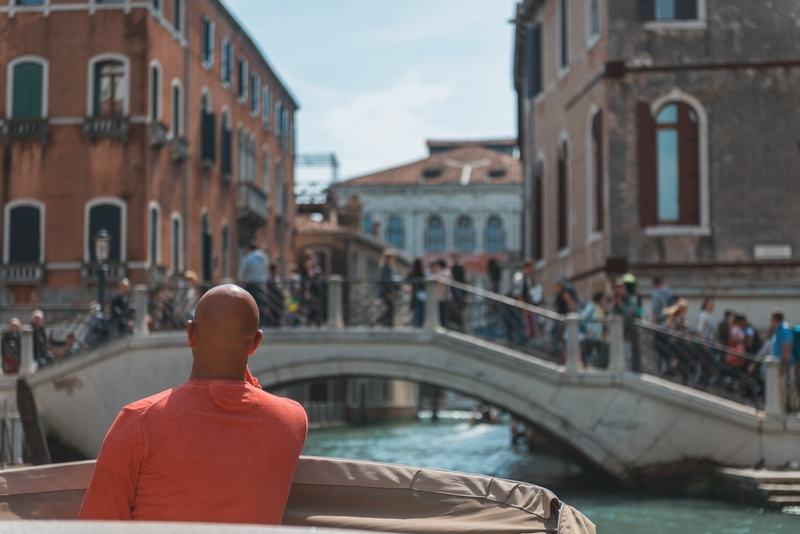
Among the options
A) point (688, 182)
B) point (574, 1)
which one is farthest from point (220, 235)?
point (688, 182)

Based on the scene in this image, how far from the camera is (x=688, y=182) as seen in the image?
1638cm

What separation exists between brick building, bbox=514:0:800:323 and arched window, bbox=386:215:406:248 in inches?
1632

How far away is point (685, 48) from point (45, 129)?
41.3 feet

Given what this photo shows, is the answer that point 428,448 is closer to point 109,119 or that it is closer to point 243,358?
point 109,119

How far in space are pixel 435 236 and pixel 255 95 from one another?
86.6 feet

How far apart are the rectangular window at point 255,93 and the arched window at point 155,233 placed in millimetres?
9403

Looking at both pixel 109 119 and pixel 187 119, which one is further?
pixel 187 119

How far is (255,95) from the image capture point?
32750mm

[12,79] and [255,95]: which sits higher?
[255,95]

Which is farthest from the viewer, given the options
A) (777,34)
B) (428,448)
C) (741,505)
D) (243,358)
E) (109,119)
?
(428,448)

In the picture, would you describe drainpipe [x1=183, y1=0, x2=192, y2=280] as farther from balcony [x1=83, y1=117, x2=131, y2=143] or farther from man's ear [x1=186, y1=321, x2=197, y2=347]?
man's ear [x1=186, y1=321, x2=197, y2=347]

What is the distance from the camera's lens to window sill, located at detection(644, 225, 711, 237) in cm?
1623

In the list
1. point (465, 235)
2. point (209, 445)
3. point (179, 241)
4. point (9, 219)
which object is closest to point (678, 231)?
point (179, 241)

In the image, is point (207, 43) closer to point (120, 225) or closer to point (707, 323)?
point (120, 225)
